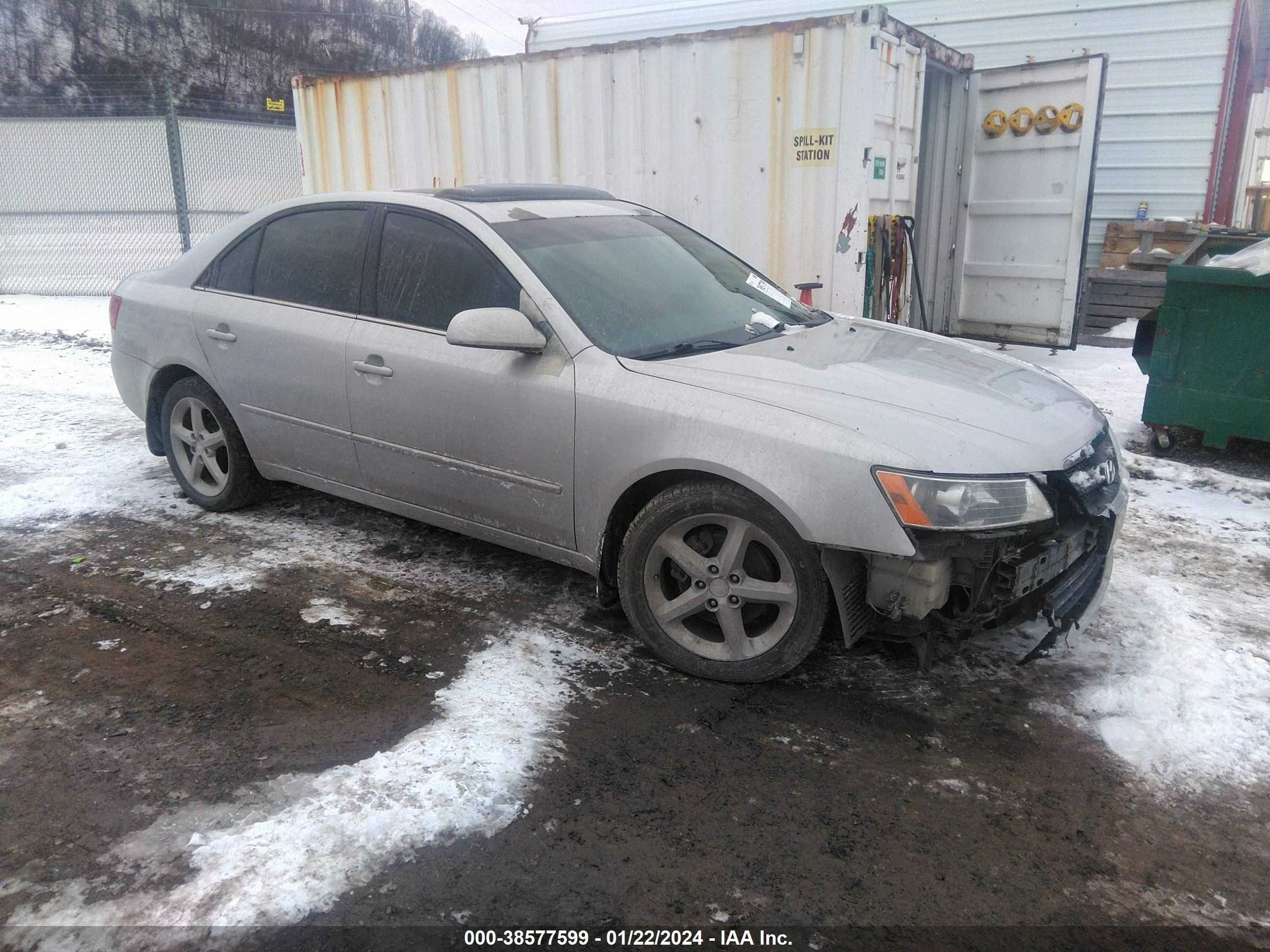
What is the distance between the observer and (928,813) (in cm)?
272

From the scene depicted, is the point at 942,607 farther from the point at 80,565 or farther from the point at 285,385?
the point at 80,565

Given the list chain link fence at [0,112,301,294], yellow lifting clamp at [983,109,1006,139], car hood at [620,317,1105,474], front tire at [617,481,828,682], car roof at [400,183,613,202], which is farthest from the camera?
chain link fence at [0,112,301,294]

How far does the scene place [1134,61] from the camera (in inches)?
430

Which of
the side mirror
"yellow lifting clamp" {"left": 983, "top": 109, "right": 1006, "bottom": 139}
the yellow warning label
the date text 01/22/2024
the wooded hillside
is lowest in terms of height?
the date text 01/22/2024

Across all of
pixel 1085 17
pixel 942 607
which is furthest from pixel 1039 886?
pixel 1085 17

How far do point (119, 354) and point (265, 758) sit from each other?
327 cm

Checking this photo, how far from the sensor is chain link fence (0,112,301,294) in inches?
513

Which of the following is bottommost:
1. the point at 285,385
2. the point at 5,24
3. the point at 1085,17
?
the point at 285,385

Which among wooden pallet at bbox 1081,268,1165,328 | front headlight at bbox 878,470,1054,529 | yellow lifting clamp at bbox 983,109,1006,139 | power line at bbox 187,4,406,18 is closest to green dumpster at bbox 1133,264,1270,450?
yellow lifting clamp at bbox 983,109,1006,139

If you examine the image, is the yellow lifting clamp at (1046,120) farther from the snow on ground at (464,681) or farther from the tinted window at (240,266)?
the tinted window at (240,266)

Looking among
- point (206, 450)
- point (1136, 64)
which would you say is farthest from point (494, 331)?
point (1136, 64)

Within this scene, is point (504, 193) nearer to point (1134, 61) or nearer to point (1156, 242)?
point (1156, 242)

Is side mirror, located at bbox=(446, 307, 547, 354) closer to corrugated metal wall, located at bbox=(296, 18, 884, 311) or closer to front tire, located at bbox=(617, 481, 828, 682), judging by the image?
front tire, located at bbox=(617, 481, 828, 682)

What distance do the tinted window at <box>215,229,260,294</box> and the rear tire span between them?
528 mm
